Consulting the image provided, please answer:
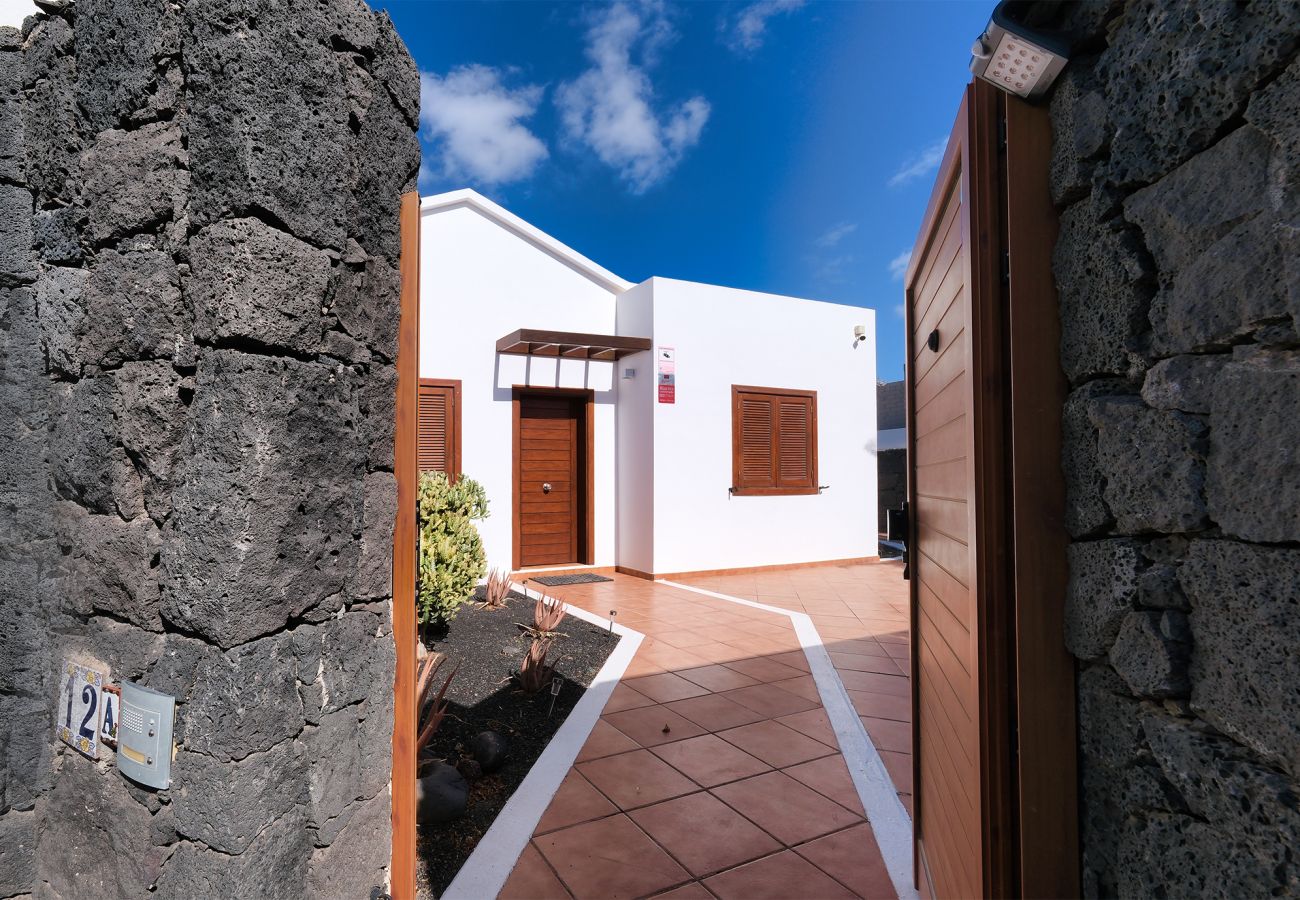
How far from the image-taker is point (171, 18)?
1436mm

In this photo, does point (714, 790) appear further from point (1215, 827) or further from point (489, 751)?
point (1215, 827)

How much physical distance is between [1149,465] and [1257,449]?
16 cm

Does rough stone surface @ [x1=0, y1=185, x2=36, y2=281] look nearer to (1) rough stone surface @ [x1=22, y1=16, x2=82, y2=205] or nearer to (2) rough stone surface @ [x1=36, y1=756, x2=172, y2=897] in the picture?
(1) rough stone surface @ [x1=22, y1=16, x2=82, y2=205]

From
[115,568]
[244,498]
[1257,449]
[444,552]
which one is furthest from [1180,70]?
[444,552]

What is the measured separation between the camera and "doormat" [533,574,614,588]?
25.2ft

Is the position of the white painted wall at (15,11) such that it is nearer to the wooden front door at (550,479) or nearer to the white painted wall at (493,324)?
the white painted wall at (493,324)

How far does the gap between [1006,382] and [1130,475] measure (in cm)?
30

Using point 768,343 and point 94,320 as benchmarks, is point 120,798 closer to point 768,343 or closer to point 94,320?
point 94,320

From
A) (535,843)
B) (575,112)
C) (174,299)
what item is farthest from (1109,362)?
(575,112)

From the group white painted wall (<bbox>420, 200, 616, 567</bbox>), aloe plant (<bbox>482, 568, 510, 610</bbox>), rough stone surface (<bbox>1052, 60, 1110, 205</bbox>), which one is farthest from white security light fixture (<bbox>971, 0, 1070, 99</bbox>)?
white painted wall (<bbox>420, 200, 616, 567</bbox>)

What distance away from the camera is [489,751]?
2922mm

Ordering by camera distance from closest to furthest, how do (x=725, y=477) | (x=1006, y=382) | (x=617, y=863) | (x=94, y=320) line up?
(x=1006, y=382) < (x=94, y=320) < (x=617, y=863) < (x=725, y=477)

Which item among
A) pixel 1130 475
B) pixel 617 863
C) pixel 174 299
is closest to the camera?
pixel 1130 475

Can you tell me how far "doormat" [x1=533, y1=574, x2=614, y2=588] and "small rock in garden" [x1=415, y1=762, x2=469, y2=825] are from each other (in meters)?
4.88
